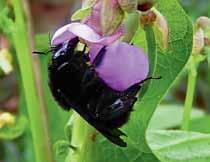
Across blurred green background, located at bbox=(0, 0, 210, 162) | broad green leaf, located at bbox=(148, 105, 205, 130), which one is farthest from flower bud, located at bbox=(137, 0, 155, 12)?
broad green leaf, located at bbox=(148, 105, 205, 130)

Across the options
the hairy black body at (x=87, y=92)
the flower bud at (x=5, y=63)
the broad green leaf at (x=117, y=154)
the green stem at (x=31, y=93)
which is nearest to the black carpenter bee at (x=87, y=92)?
the hairy black body at (x=87, y=92)

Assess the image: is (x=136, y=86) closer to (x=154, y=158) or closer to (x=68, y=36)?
(x=68, y=36)

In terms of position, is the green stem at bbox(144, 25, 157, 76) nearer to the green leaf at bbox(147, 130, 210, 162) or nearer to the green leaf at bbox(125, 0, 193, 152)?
the green leaf at bbox(125, 0, 193, 152)

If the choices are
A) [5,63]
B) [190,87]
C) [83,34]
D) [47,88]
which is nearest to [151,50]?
[83,34]

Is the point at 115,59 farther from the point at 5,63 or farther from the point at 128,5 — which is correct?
the point at 5,63

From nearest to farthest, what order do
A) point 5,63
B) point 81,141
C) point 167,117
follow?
1. point 81,141
2. point 5,63
3. point 167,117

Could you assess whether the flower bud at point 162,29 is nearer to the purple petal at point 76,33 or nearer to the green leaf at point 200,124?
the purple petal at point 76,33
